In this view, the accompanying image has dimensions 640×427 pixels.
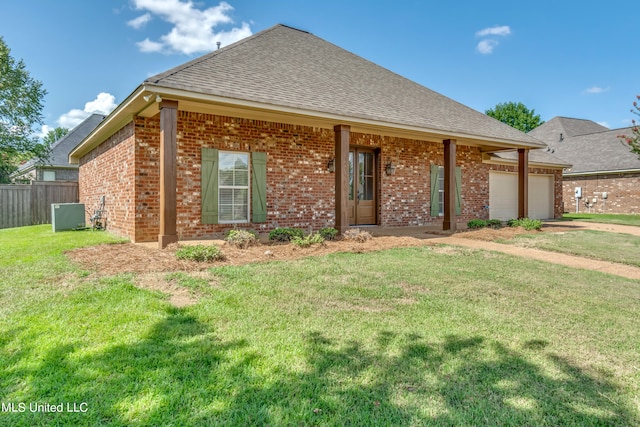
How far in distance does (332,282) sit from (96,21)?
14.9m

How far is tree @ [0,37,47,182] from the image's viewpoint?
19438 mm

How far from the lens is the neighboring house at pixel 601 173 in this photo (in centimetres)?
1872

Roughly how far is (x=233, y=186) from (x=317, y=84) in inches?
131

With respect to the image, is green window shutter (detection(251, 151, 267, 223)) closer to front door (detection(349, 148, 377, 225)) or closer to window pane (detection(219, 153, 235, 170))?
window pane (detection(219, 153, 235, 170))

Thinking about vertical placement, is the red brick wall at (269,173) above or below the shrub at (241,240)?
above

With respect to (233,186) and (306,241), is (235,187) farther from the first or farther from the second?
(306,241)

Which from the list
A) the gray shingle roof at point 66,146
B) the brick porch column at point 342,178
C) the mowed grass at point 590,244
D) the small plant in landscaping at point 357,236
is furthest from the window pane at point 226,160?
the gray shingle roof at point 66,146

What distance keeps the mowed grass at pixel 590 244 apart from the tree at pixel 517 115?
34713 mm

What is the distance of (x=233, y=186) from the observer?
8609 mm

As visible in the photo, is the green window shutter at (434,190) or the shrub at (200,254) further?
the green window shutter at (434,190)

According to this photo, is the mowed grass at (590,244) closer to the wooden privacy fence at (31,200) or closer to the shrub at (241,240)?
the shrub at (241,240)

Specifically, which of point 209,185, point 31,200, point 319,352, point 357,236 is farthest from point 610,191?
point 31,200

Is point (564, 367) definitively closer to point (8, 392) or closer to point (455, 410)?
point (455, 410)

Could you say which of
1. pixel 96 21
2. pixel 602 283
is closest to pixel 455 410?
pixel 602 283
